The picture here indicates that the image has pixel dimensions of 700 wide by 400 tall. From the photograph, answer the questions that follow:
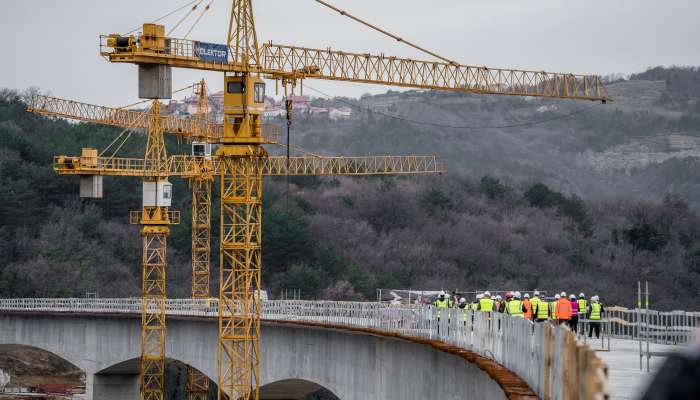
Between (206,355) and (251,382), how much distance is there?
41.2ft

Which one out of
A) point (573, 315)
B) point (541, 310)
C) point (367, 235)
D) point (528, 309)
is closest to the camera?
point (541, 310)

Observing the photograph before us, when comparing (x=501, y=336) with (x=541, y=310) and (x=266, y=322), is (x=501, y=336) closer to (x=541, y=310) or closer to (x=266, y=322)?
(x=541, y=310)

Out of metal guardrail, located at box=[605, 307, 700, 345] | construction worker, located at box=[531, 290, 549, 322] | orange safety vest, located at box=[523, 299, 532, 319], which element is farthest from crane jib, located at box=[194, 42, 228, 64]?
construction worker, located at box=[531, 290, 549, 322]

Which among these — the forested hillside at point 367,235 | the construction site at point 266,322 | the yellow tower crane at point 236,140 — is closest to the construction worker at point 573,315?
the construction site at point 266,322

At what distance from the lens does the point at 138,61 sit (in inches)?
2344

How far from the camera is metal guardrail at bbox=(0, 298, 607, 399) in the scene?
32.6 feet

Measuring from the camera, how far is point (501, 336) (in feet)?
78.8

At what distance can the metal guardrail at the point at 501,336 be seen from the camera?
9.92 meters

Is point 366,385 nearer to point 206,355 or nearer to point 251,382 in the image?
point 251,382

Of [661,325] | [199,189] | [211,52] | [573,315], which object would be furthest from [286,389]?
[661,325]

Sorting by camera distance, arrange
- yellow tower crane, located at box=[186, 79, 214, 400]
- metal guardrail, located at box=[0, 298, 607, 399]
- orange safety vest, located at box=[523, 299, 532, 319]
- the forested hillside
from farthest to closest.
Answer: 1. the forested hillside
2. yellow tower crane, located at box=[186, 79, 214, 400]
3. orange safety vest, located at box=[523, 299, 532, 319]
4. metal guardrail, located at box=[0, 298, 607, 399]

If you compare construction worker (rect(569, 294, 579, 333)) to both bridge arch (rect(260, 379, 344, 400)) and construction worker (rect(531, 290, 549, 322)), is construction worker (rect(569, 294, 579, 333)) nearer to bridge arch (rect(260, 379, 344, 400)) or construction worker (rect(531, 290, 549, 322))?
construction worker (rect(531, 290, 549, 322))

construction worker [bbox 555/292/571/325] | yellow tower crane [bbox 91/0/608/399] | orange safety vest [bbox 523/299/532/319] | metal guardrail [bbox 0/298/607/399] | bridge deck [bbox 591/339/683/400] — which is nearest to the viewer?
metal guardrail [bbox 0/298/607/399]

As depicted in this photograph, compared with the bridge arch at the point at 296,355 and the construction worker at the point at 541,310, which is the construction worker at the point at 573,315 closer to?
the construction worker at the point at 541,310
